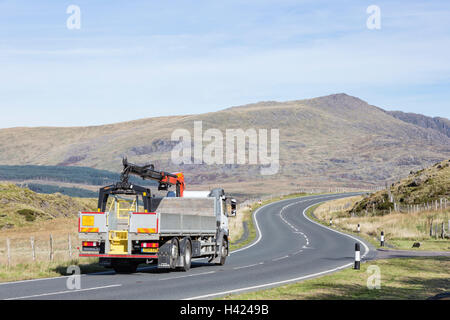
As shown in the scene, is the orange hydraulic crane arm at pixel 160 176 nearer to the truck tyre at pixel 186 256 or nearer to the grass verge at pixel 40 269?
the truck tyre at pixel 186 256

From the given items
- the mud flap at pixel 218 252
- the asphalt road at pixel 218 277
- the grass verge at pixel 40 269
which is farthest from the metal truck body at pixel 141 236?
the grass verge at pixel 40 269

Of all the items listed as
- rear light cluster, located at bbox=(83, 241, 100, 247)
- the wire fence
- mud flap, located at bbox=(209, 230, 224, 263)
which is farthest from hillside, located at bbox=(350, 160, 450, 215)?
rear light cluster, located at bbox=(83, 241, 100, 247)

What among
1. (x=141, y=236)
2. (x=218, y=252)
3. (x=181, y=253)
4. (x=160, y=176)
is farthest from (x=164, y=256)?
(x=160, y=176)

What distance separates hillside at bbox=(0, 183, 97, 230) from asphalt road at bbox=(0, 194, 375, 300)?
31537 millimetres

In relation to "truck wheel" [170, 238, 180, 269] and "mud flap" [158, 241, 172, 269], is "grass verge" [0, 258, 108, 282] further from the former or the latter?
"truck wheel" [170, 238, 180, 269]

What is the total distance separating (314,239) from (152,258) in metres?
25.6

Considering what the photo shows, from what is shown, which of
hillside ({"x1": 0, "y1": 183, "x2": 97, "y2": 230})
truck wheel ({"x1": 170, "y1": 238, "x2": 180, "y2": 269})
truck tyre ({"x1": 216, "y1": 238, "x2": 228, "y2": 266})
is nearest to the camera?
truck wheel ({"x1": 170, "y1": 238, "x2": 180, "y2": 269})

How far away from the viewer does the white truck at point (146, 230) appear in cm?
2100

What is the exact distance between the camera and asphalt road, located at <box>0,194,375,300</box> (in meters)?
16.0

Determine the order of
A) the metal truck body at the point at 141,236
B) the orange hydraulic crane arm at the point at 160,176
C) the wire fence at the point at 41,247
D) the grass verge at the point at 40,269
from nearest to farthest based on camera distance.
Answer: the grass verge at the point at 40,269
the metal truck body at the point at 141,236
the orange hydraulic crane arm at the point at 160,176
the wire fence at the point at 41,247

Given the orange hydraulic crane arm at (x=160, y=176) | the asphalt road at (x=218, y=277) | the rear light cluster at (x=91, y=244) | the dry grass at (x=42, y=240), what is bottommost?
the dry grass at (x=42, y=240)

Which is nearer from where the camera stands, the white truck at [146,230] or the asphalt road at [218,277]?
the asphalt road at [218,277]

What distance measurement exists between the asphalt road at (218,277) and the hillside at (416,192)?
32218mm
